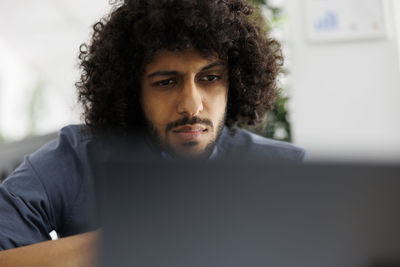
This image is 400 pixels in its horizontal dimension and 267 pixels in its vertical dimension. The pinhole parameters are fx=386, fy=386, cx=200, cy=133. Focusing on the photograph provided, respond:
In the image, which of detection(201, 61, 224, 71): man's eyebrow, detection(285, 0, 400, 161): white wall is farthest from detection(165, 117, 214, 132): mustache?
detection(285, 0, 400, 161): white wall

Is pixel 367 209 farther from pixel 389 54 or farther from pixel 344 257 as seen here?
pixel 389 54

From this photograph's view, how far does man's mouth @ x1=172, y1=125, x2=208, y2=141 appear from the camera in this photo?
82cm

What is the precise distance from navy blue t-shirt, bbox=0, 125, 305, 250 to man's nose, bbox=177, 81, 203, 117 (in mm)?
121

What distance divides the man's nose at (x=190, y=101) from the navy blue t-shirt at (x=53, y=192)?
121 millimetres

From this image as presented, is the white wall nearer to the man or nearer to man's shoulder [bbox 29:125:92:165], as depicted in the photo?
the man

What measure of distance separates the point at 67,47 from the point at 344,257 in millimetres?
3582

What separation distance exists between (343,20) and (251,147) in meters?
1.44

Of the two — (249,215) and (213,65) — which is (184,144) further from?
(249,215)

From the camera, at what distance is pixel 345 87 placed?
213 centimetres

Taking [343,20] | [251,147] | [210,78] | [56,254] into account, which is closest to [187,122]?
[210,78]

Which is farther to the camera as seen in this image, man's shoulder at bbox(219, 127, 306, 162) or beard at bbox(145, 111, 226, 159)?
man's shoulder at bbox(219, 127, 306, 162)

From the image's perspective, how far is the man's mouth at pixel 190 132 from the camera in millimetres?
824

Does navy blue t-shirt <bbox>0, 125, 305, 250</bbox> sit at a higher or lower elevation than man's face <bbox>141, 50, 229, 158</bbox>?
lower

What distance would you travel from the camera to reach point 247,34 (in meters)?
1.01
